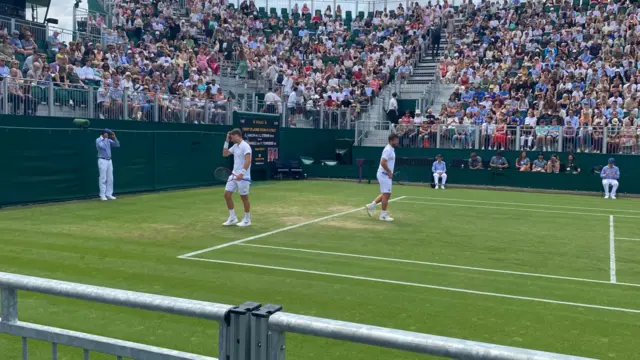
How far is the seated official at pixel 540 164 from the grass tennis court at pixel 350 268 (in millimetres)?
8382

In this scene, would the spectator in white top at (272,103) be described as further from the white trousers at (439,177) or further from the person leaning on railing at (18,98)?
the person leaning on railing at (18,98)

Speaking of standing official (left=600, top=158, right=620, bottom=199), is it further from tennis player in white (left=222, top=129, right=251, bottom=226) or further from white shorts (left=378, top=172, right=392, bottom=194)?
tennis player in white (left=222, top=129, right=251, bottom=226)

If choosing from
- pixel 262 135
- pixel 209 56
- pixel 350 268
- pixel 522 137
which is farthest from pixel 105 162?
pixel 522 137

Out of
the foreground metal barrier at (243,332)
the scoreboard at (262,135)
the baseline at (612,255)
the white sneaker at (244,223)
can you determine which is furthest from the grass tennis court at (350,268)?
the scoreboard at (262,135)

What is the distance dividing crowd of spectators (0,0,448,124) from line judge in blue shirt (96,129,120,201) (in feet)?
7.84

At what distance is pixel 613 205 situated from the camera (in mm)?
21812

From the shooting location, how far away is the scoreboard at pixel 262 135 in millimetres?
Answer: 26250

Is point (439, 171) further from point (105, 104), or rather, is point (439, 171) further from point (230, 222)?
point (230, 222)

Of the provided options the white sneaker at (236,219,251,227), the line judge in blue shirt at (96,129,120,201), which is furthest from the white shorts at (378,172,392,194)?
the line judge in blue shirt at (96,129,120,201)

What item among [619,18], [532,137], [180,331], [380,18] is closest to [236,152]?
[180,331]

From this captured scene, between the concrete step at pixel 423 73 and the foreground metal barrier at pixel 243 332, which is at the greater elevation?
the concrete step at pixel 423 73

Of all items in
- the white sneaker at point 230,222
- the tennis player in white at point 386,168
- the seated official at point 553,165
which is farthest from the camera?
the seated official at point 553,165

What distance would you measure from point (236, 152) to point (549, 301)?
7713 millimetres

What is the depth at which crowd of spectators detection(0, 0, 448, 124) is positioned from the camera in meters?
22.0
